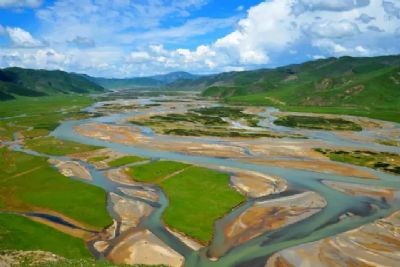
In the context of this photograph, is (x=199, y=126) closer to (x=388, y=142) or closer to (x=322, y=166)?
(x=388, y=142)

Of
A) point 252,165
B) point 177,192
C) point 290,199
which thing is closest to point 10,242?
point 177,192

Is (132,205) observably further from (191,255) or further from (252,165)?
(252,165)

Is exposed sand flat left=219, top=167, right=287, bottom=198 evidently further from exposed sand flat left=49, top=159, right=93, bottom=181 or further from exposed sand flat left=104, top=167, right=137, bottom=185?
exposed sand flat left=49, top=159, right=93, bottom=181

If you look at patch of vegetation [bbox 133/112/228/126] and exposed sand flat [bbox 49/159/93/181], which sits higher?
patch of vegetation [bbox 133/112/228/126]

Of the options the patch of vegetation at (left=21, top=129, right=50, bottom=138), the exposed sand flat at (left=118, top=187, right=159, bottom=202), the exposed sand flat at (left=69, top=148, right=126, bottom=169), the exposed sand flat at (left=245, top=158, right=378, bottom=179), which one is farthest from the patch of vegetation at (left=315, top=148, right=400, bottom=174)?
the patch of vegetation at (left=21, top=129, right=50, bottom=138)

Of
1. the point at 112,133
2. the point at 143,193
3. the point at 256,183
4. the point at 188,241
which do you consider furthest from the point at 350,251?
the point at 112,133

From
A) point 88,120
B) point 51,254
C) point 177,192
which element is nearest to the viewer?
point 51,254

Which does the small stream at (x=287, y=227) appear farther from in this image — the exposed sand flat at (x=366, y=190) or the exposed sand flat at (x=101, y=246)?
the exposed sand flat at (x=101, y=246)
